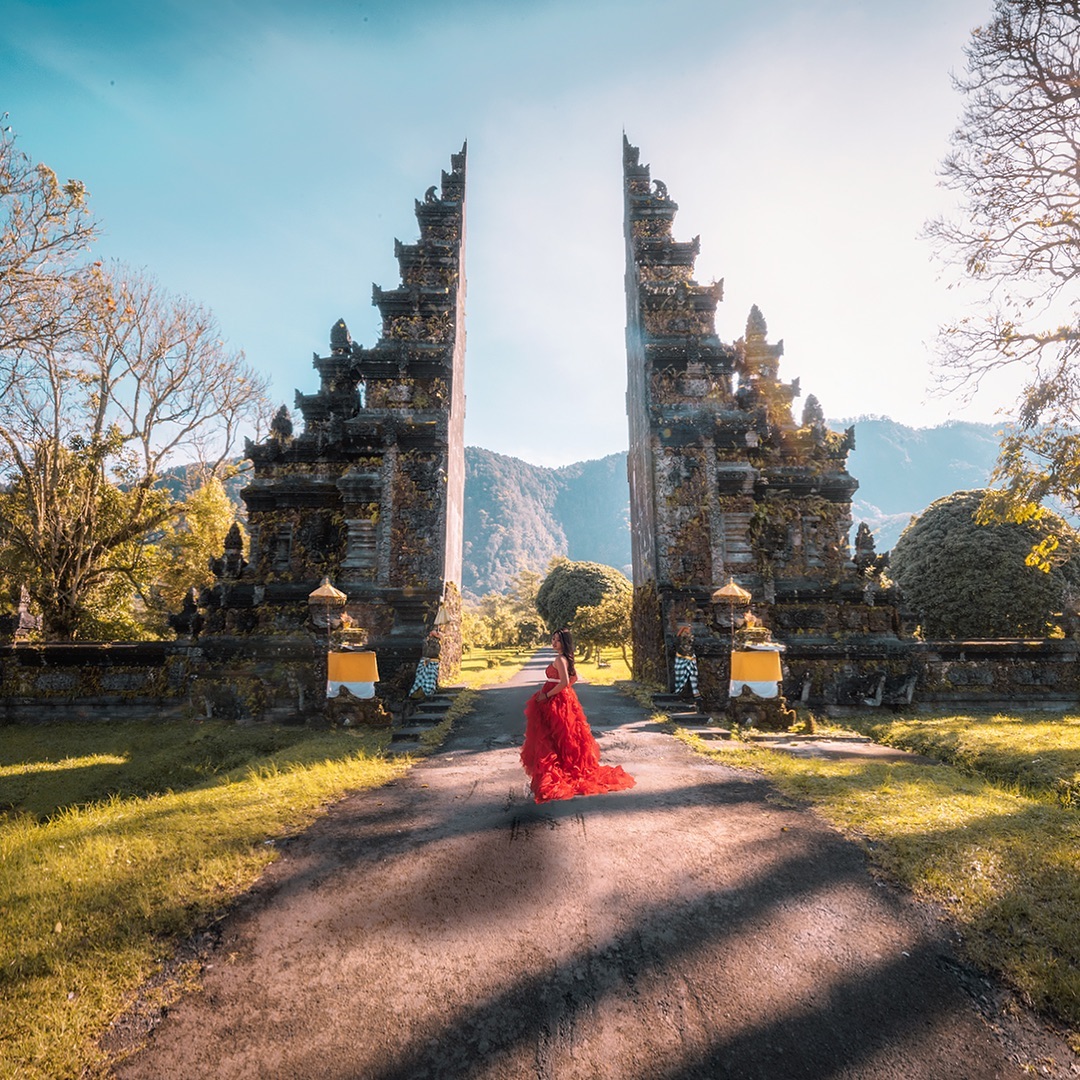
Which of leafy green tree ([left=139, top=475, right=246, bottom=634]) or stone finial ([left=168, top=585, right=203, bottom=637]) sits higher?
leafy green tree ([left=139, top=475, right=246, bottom=634])

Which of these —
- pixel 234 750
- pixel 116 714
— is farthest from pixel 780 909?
pixel 116 714

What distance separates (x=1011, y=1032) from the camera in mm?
2680

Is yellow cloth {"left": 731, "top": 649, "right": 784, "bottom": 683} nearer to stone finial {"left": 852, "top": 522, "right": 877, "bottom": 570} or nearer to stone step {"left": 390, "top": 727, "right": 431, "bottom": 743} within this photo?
stone step {"left": 390, "top": 727, "right": 431, "bottom": 743}

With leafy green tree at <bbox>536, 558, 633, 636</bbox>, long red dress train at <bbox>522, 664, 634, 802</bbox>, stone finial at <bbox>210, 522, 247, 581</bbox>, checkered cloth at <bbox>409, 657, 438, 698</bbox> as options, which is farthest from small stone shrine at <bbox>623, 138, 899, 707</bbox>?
leafy green tree at <bbox>536, 558, 633, 636</bbox>

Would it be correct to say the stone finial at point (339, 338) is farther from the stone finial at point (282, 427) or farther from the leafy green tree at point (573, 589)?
the leafy green tree at point (573, 589)

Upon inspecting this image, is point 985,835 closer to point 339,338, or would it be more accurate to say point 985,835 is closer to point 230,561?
point 230,561

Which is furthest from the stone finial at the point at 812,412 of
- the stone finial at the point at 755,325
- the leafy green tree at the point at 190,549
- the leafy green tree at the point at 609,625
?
the leafy green tree at the point at 190,549

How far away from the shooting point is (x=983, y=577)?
58.9 feet

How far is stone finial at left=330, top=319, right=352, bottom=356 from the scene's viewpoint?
23.0 metres

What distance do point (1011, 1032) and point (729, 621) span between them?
8633 mm

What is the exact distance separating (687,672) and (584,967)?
9.61 metres

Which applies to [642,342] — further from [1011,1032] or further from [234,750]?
[1011,1032]

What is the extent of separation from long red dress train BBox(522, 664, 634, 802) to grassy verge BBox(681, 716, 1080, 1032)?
200cm

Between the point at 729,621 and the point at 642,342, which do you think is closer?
the point at 729,621
